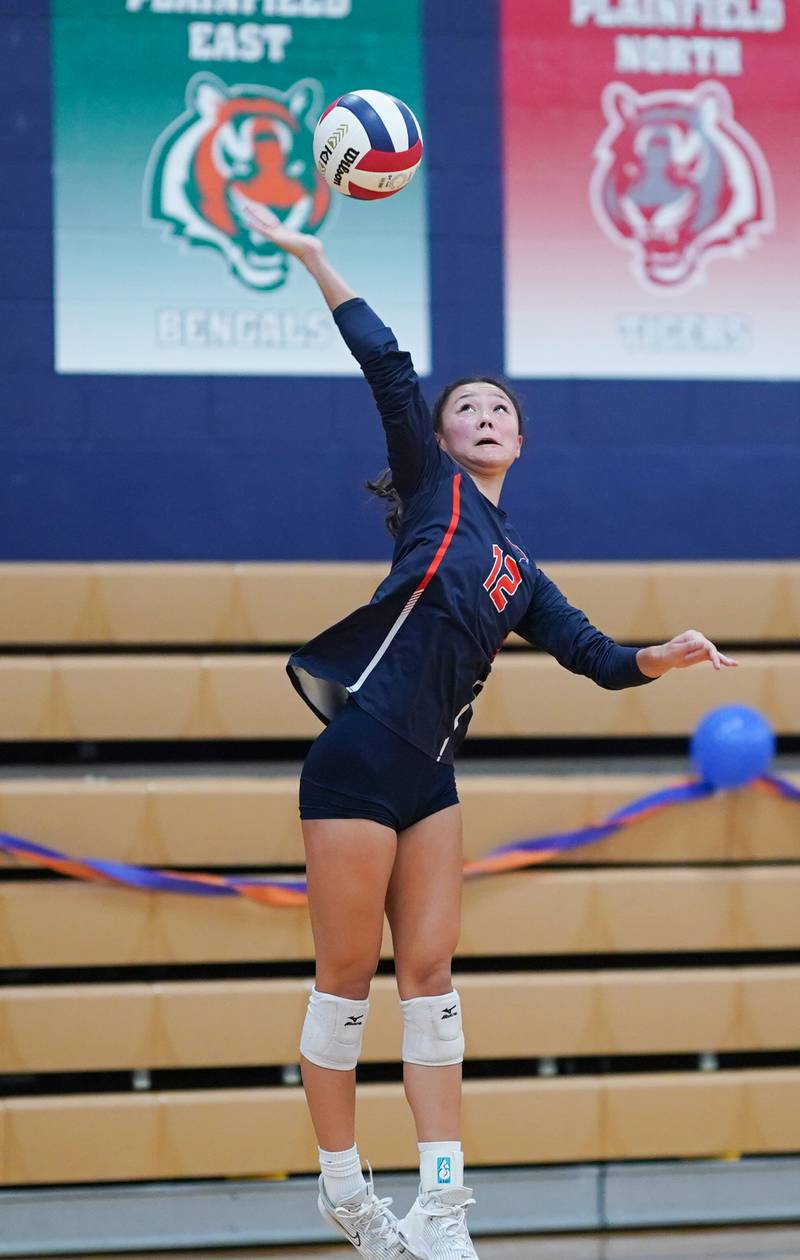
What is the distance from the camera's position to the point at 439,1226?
2.78 metres

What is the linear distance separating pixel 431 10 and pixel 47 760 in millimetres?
2604

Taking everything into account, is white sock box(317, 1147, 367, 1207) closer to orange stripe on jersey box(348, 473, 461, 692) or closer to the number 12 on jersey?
orange stripe on jersey box(348, 473, 461, 692)

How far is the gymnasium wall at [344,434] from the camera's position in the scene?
4637 millimetres

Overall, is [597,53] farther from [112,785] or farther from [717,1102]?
[717,1102]

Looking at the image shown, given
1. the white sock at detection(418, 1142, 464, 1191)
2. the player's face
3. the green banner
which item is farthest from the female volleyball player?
the green banner

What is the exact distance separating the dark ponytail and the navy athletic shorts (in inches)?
15.6

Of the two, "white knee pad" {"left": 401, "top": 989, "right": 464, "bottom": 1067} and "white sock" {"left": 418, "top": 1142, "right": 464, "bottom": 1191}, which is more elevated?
"white knee pad" {"left": 401, "top": 989, "right": 464, "bottom": 1067}

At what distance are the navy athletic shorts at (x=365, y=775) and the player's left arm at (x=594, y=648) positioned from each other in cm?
38

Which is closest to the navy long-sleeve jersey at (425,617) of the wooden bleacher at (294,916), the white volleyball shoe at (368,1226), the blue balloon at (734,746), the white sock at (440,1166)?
the white sock at (440,1166)

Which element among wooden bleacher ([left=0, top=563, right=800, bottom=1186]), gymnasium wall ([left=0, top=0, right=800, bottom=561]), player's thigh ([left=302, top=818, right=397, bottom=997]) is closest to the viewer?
player's thigh ([left=302, top=818, right=397, bottom=997])

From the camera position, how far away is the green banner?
4.67 meters

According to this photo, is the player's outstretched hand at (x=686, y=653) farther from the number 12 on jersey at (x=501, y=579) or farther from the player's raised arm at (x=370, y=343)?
the player's raised arm at (x=370, y=343)

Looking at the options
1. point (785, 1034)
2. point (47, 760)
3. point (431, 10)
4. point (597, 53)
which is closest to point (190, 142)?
point (431, 10)

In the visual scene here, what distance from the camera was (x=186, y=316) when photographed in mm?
4703
